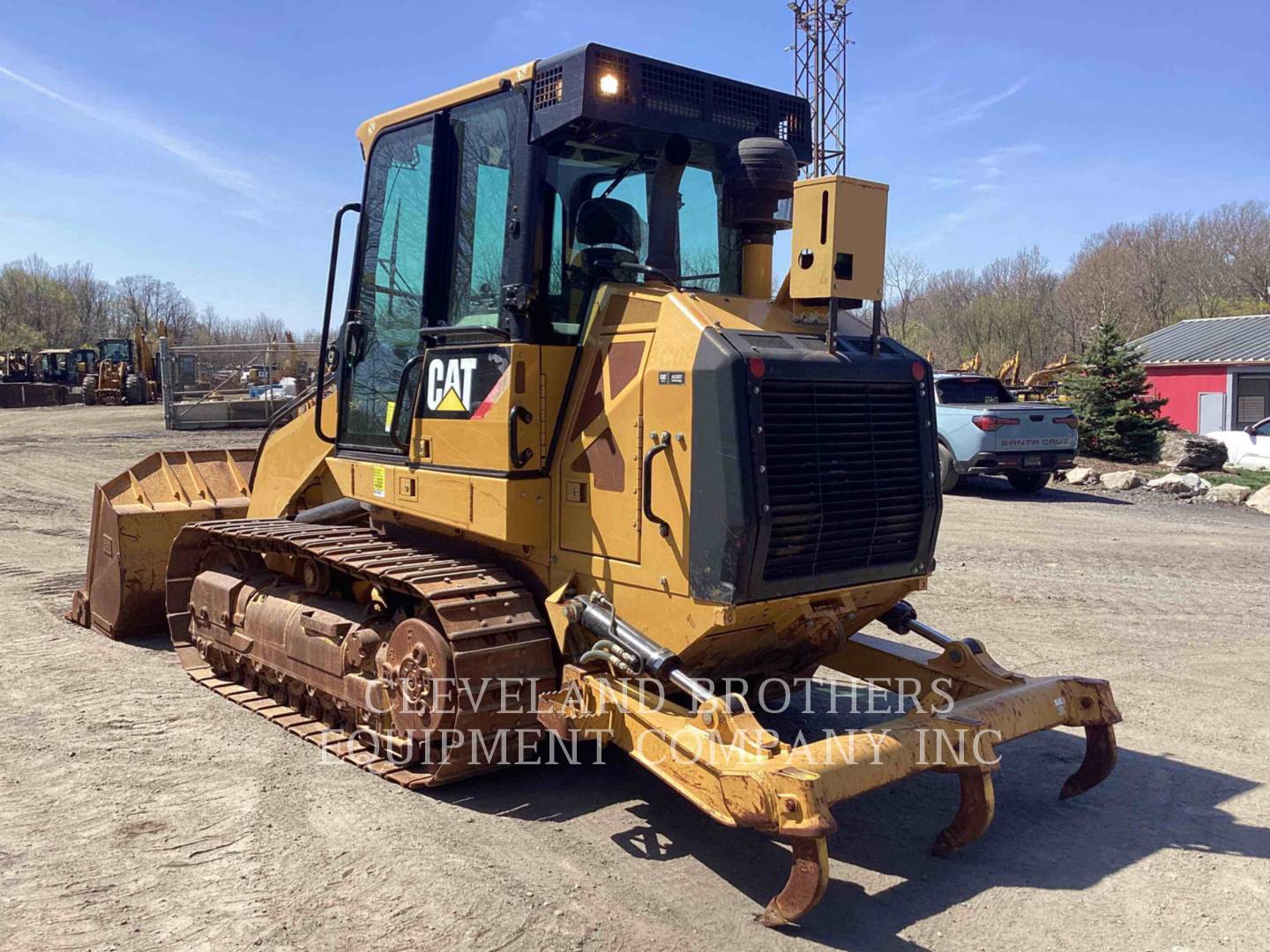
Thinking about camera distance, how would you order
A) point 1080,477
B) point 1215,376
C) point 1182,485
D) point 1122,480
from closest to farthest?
1. point 1182,485
2. point 1122,480
3. point 1080,477
4. point 1215,376

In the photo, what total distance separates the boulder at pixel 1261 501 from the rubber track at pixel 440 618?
13.9 m

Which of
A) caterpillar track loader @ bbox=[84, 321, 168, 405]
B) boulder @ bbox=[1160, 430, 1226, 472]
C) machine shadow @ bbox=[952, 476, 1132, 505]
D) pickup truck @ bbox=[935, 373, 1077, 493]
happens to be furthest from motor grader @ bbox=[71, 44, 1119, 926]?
caterpillar track loader @ bbox=[84, 321, 168, 405]

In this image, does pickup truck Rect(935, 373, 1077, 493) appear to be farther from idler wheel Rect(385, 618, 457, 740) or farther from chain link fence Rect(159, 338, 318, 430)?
chain link fence Rect(159, 338, 318, 430)

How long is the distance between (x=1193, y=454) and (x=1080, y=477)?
3.25 meters

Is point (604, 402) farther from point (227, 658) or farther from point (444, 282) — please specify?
point (227, 658)

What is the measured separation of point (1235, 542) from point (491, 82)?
10812 mm

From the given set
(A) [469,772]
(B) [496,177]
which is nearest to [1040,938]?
(A) [469,772]

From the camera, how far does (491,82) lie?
4.92 meters

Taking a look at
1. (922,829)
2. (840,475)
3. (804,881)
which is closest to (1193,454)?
(922,829)

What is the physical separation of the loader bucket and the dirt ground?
17.6 inches

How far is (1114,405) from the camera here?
19.4 meters

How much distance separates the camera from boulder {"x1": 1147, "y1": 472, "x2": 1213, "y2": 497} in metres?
16.5

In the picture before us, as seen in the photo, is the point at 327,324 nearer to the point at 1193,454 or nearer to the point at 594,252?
the point at 594,252

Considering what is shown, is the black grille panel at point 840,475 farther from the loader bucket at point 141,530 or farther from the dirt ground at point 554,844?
the loader bucket at point 141,530
